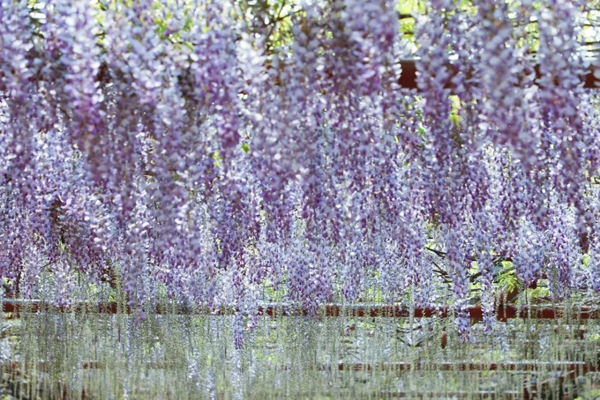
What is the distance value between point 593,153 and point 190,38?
2.08m

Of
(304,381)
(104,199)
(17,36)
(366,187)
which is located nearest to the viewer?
(17,36)

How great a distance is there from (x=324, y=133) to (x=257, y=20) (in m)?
0.68

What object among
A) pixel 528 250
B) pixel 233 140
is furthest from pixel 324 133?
pixel 528 250

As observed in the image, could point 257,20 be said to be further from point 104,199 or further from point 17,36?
point 104,199

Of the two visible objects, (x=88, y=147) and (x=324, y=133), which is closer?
(x=88, y=147)

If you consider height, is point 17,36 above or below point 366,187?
above

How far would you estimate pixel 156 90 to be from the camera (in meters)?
3.13

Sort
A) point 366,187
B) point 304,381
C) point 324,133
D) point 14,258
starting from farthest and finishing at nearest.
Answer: point 304,381 < point 14,258 < point 366,187 < point 324,133

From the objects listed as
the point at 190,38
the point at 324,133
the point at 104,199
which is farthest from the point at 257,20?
the point at 104,199

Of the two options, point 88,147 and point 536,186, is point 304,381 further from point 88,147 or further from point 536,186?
point 88,147

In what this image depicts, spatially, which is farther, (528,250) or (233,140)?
(528,250)

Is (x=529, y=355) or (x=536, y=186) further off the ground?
(x=536, y=186)

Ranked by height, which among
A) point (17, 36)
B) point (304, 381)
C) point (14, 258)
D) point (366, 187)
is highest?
point (17, 36)

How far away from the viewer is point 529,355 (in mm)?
6340
